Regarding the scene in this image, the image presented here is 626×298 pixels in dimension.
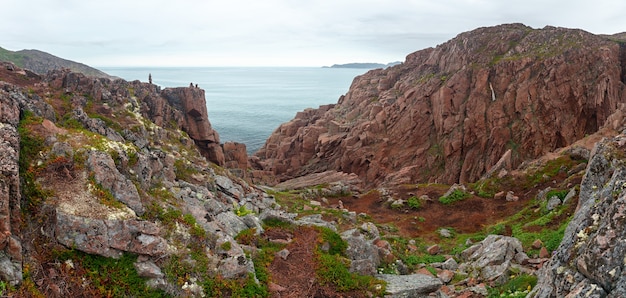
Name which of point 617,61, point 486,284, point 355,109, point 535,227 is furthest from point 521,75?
point 486,284

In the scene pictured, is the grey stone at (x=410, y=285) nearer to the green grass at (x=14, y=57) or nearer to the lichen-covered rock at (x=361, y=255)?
the lichen-covered rock at (x=361, y=255)

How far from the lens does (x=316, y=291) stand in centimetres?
1318

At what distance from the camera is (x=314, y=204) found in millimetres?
32594

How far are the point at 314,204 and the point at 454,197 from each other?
43.1ft

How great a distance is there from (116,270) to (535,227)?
2082 cm

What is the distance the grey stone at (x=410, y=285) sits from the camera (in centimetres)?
1375

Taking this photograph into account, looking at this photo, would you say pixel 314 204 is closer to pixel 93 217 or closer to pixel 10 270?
pixel 93 217

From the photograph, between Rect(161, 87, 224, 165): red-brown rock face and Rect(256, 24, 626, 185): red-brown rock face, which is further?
Rect(256, 24, 626, 185): red-brown rock face

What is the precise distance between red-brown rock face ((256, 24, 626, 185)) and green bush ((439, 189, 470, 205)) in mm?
19808

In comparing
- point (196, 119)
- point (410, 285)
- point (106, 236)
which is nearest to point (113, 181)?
point (106, 236)

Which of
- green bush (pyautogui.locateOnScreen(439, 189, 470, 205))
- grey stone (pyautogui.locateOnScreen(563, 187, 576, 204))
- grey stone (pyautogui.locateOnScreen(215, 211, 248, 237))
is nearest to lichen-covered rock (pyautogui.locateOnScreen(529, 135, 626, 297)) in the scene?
grey stone (pyautogui.locateOnScreen(215, 211, 248, 237))

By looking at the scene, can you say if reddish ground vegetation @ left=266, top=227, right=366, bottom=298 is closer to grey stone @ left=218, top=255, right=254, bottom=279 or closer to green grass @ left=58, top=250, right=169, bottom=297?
grey stone @ left=218, top=255, right=254, bottom=279

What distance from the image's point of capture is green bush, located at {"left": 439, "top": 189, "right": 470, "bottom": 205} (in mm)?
35219

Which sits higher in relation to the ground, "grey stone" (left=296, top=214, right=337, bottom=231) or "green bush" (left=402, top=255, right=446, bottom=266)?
"grey stone" (left=296, top=214, right=337, bottom=231)
